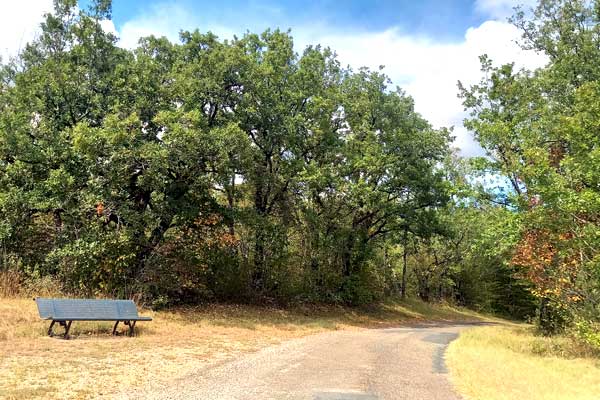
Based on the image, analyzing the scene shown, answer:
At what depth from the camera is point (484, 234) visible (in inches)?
682

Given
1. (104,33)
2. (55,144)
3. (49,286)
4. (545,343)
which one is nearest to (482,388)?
(545,343)

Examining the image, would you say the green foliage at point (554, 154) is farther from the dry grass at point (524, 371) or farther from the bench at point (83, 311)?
the bench at point (83, 311)

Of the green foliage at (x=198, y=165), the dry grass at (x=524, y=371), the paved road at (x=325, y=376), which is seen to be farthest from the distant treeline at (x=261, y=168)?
the paved road at (x=325, y=376)

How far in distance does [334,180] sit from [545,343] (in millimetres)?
9996

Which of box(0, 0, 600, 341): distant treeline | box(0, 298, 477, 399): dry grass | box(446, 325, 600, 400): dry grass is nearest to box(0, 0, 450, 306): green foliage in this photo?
box(0, 0, 600, 341): distant treeline

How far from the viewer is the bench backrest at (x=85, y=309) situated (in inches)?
393

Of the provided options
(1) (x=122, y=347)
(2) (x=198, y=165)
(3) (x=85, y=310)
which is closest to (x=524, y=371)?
(1) (x=122, y=347)

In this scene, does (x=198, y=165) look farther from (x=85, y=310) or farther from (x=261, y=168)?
(x=85, y=310)

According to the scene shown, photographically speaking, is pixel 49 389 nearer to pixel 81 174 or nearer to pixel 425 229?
pixel 81 174

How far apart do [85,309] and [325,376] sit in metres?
5.82

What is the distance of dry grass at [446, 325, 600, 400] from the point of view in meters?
7.76

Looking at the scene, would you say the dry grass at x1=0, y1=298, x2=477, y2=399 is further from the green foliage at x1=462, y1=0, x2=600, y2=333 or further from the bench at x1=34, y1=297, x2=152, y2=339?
the green foliage at x1=462, y1=0, x2=600, y2=333

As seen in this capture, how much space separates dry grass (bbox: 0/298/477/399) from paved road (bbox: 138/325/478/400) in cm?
65

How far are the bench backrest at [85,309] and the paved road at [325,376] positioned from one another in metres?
3.40
